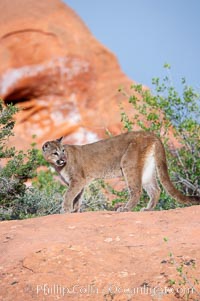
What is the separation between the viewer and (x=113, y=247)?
6.05m

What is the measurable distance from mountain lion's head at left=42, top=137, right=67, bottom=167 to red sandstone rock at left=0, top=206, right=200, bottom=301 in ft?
7.89

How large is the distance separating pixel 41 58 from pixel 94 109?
372 cm

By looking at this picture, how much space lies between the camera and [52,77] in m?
A: 28.5

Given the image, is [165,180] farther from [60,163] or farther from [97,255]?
[97,255]

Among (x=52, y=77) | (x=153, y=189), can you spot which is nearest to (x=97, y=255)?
(x=153, y=189)

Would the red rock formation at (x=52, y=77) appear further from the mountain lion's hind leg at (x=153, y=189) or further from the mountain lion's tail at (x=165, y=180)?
the mountain lion's tail at (x=165, y=180)

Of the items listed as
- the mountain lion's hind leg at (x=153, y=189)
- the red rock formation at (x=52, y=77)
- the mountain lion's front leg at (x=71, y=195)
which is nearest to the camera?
the mountain lion's hind leg at (x=153, y=189)

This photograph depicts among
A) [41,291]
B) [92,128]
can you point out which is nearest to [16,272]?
[41,291]

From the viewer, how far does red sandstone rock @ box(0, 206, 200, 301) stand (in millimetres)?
5254

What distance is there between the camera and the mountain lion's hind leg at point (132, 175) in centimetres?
889

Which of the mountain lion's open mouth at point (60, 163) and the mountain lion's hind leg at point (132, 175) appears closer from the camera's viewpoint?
the mountain lion's hind leg at point (132, 175)

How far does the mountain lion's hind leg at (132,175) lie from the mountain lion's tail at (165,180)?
345 millimetres

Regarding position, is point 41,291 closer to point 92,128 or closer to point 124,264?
point 124,264

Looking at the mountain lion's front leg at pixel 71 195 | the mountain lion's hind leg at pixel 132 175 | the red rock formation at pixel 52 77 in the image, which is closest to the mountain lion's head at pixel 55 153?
the mountain lion's front leg at pixel 71 195
